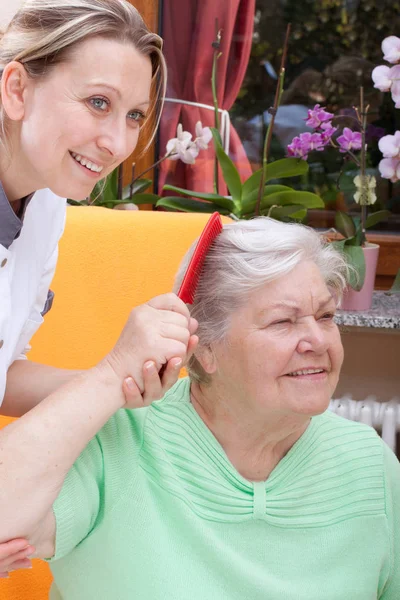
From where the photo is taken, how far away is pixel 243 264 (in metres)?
1.37

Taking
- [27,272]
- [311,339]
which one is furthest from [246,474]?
[27,272]

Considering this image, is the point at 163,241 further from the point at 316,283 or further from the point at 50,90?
the point at 50,90

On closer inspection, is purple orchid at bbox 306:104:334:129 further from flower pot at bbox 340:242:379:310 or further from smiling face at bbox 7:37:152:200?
smiling face at bbox 7:37:152:200

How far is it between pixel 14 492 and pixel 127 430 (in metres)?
0.30

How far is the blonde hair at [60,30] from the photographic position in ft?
3.86

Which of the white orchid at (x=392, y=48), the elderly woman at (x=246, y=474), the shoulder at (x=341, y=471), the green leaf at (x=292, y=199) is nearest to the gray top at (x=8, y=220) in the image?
the elderly woman at (x=246, y=474)

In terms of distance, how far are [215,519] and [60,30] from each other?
80 centimetres

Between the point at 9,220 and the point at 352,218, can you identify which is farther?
the point at 352,218

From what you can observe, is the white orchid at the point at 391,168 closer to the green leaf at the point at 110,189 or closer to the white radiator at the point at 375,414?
the white radiator at the point at 375,414

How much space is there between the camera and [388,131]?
2.86 meters

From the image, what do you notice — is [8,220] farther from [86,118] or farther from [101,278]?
[101,278]

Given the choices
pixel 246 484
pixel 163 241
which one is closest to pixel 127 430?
pixel 246 484

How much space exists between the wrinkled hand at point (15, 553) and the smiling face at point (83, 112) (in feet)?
1.64

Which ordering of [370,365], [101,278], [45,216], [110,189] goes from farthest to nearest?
1. [370,365]
2. [110,189]
3. [101,278]
4. [45,216]
